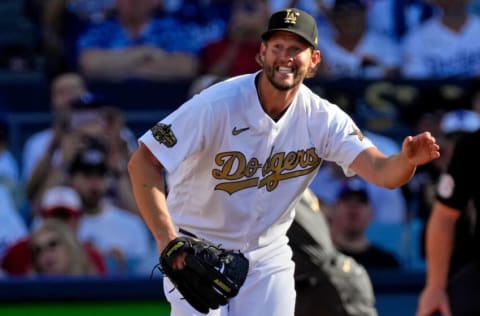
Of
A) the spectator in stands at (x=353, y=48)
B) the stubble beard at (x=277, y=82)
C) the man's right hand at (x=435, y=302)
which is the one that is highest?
the stubble beard at (x=277, y=82)

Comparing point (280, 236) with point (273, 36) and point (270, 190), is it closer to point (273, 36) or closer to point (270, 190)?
point (270, 190)

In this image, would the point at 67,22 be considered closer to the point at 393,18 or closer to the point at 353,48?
the point at 353,48

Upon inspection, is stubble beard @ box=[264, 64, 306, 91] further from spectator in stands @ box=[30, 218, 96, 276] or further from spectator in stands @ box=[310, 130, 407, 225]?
spectator in stands @ box=[310, 130, 407, 225]

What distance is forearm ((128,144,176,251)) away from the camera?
4.42 meters

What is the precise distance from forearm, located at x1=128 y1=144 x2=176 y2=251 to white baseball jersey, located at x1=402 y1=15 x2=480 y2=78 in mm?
4802

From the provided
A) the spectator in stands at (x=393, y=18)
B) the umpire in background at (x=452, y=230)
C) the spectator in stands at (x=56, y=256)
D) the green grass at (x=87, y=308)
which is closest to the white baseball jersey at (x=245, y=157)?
the umpire in background at (x=452, y=230)

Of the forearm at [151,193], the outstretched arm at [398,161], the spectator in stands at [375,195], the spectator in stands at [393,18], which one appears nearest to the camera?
the outstretched arm at [398,161]

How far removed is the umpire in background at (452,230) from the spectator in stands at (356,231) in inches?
65.6

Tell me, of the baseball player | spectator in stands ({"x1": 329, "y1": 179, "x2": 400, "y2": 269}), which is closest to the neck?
the baseball player

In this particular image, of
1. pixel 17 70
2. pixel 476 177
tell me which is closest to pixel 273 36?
pixel 476 177

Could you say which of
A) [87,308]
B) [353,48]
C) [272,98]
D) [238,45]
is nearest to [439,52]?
[353,48]

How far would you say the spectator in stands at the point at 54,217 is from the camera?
23.5 feet

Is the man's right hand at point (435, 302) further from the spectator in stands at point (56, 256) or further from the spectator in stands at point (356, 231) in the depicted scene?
the spectator in stands at point (56, 256)

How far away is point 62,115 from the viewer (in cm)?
802
